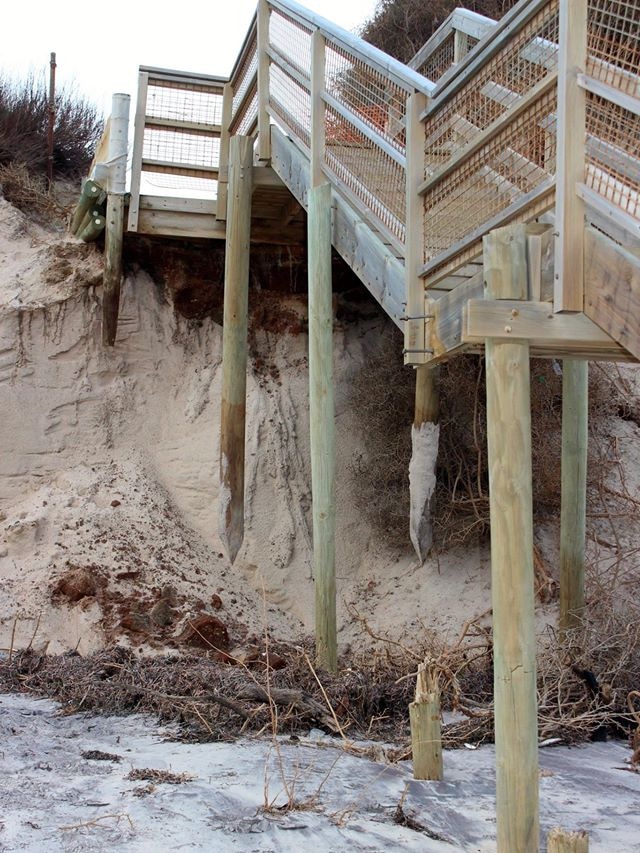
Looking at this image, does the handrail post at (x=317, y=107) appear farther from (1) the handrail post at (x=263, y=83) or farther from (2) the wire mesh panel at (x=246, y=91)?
(2) the wire mesh panel at (x=246, y=91)

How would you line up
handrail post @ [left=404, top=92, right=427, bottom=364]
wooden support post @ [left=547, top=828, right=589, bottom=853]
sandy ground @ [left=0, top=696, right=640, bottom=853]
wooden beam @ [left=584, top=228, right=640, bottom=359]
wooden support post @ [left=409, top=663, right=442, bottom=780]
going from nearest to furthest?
wooden support post @ [left=547, top=828, right=589, bottom=853] < wooden beam @ [left=584, top=228, right=640, bottom=359] < sandy ground @ [left=0, top=696, right=640, bottom=853] < wooden support post @ [left=409, top=663, right=442, bottom=780] < handrail post @ [left=404, top=92, right=427, bottom=364]

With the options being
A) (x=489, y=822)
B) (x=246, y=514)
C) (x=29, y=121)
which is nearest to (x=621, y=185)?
(x=489, y=822)

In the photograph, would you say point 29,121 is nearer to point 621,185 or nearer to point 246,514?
point 246,514

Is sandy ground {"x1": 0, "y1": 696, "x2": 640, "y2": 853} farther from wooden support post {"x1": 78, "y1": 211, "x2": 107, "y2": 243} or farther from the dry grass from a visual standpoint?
the dry grass

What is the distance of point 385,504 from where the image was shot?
991 cm

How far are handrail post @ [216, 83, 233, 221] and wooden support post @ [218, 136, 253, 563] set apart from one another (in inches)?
39.0

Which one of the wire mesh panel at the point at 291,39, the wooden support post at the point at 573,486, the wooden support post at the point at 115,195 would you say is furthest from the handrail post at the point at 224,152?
the wooden support post at the point at 573,486

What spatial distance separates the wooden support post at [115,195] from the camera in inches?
396

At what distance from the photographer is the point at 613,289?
3.59 meters

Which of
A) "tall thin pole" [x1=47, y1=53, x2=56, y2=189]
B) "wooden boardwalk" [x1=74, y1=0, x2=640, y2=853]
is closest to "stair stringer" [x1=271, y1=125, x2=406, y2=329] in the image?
"wooden boardwalk" [x1=74, y1=0, x2=640, y2=853]

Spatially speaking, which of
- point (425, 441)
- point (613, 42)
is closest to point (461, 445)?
point (425, 441)

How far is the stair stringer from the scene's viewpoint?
5.80 meters

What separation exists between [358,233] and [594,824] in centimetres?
371

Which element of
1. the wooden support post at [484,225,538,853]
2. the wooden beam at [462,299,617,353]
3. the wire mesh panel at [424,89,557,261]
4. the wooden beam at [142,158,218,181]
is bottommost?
the wooden support post at [484,225,538,853]
